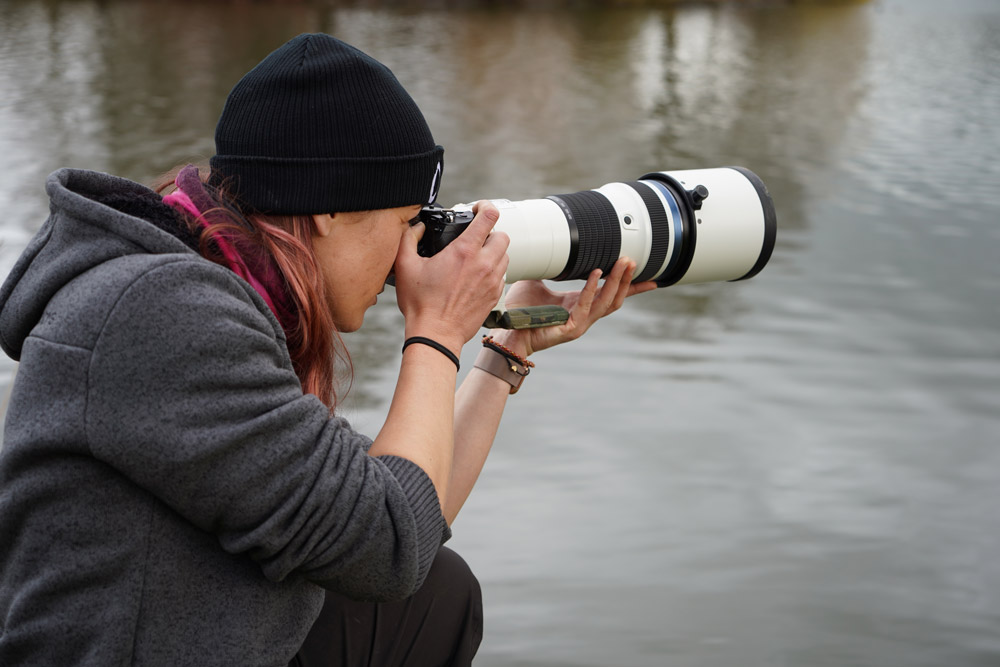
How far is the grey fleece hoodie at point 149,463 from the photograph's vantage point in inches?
36.6

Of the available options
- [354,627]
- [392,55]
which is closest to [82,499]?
[354,627]

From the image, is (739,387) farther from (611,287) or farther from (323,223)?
(323,223)

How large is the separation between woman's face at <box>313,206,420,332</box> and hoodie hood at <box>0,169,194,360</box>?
0.63 ft

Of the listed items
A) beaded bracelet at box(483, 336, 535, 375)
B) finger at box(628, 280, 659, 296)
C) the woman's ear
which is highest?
the woman's ear

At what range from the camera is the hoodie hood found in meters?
0.97

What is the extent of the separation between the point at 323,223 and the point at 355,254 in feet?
0.19

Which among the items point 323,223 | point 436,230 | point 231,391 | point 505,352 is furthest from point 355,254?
point 505,352

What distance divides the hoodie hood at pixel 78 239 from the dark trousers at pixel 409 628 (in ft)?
1.71

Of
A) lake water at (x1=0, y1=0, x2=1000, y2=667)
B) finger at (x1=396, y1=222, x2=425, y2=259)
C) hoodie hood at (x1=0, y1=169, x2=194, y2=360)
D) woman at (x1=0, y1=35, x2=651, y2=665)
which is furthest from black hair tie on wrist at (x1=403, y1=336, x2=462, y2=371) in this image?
lake water at (x1=0, y1=0, x2=1000, y2=667)

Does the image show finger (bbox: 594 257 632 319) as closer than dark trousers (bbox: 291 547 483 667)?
No

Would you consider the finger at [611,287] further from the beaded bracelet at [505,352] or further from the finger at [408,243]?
the finger at [408,243]

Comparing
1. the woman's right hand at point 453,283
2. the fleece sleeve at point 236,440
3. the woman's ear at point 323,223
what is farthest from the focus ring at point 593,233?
the fleece sleeve at point 236,440

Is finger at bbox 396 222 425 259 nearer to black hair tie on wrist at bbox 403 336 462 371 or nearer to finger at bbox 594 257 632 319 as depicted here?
black hair tie on wrist at bbox 403 336 462 371

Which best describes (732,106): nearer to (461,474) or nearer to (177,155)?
(177,155)
